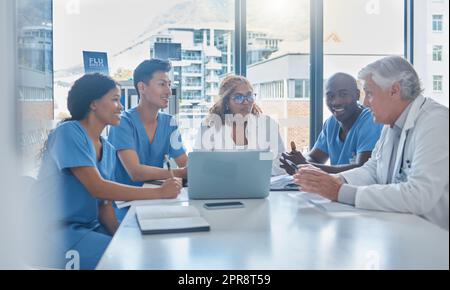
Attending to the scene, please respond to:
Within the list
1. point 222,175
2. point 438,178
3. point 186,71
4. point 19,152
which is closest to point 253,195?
point 222,175

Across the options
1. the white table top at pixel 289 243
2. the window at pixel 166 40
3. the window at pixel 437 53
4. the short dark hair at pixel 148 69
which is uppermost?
the window at pixel 166 40

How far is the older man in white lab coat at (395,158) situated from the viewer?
43.2 inches

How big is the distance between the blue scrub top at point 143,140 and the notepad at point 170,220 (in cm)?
79

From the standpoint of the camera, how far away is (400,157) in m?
1.41

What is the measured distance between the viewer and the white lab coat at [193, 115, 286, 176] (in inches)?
97.8

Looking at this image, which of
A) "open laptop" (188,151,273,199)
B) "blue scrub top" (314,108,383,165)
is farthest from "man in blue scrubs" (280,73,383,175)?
"open laptop" (188,151,273,199)

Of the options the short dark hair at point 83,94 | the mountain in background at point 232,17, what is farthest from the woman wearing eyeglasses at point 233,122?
the mountain in background at point 232,17

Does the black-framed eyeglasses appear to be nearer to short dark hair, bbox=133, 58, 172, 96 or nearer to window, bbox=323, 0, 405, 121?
short dark hair, bbox=133, 58, 172, 96

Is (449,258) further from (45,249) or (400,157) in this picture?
(45,249)

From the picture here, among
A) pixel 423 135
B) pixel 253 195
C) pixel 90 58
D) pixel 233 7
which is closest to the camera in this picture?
pixel 423 135

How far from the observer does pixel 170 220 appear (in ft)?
3.80

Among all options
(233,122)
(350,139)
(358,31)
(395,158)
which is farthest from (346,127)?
(358,31)

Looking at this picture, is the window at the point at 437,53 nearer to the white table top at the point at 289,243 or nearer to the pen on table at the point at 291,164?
the white table top at the point at 289,243
